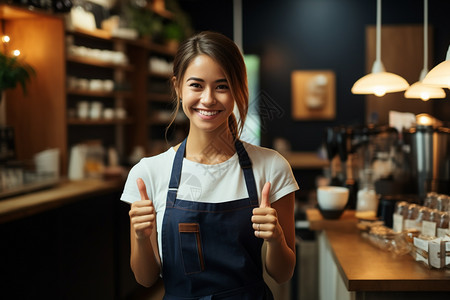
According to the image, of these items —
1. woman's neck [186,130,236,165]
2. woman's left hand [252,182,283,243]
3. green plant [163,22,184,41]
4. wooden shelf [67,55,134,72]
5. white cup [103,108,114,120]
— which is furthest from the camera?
green plant [163,22,184,41]

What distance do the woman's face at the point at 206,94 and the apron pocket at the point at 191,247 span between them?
0.29 m

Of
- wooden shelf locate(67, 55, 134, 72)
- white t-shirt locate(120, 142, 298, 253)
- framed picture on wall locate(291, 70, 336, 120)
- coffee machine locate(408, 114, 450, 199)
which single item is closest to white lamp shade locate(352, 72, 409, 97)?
coffee machine locate(408, 114, 450, 199)

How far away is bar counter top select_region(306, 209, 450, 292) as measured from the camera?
1540mm

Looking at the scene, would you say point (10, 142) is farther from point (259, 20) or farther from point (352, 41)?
point (352, 41)

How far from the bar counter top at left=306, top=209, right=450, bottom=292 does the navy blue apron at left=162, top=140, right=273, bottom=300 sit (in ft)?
1.18

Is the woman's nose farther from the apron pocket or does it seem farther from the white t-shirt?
the apron pocket

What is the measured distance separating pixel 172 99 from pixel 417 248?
98 centimetres

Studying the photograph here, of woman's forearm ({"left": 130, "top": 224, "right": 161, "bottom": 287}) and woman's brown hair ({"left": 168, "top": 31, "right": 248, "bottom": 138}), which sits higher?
woman's brown hair ({"left": 168, "top": 31, "right": 248, "bottom": 138})

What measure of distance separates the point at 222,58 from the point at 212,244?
1.73 ft

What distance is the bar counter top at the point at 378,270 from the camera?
1.54 metres

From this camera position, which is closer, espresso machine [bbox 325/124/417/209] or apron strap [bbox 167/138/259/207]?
apron strap [bbox 167/138/259/207]

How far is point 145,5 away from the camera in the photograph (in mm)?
4926

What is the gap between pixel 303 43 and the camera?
6.41 metres

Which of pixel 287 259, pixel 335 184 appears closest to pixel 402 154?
pixel 335 184
